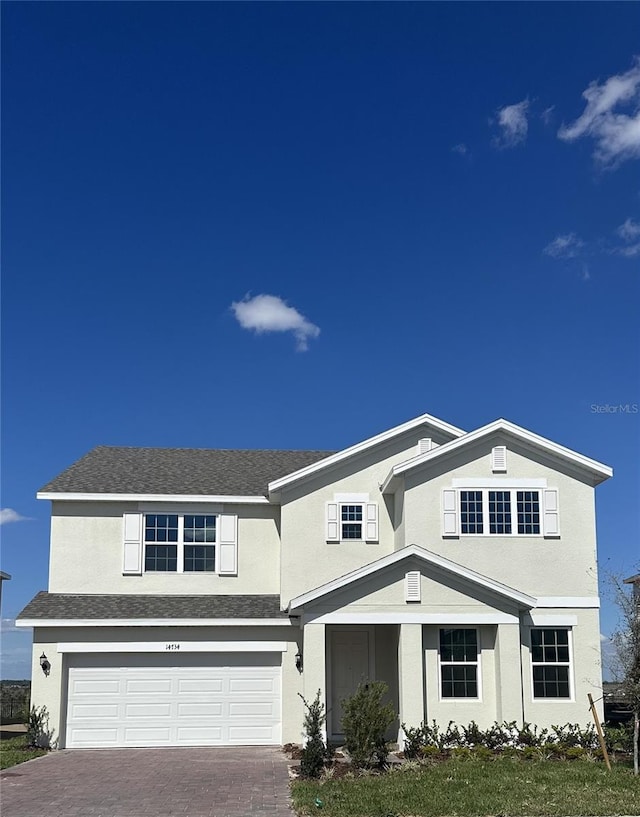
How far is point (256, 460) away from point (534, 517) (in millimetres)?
8940

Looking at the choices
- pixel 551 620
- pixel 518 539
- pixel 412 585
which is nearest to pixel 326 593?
pixel 412 585

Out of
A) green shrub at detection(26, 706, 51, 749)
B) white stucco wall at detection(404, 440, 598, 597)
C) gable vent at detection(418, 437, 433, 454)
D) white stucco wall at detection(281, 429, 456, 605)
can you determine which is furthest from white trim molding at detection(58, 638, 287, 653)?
gable vent at detection(418, 437, 433, 454)

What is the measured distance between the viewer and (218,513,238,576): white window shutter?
23.6 m

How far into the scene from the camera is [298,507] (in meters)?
23.5

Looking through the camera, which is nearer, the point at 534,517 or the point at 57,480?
the point at 534,517

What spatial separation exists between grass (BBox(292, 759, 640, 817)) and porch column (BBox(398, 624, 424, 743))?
2.18 meters

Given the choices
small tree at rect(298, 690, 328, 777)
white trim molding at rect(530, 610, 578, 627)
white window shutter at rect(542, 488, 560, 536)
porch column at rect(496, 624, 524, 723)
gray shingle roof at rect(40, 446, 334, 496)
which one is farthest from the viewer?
gray shingle roof at rect(40, 446, 334, 496)

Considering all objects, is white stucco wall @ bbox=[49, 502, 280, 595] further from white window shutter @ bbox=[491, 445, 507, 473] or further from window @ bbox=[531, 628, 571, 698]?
window @ bbox=[531, 628, 571, 698]

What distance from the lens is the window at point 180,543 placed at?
23.5m

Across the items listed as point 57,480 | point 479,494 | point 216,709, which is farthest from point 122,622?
point 479,494

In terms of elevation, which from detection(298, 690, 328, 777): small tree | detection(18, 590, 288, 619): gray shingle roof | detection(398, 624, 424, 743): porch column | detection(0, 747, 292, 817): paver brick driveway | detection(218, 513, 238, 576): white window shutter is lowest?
detection(0, 747, 292, 817): paver brick driveway

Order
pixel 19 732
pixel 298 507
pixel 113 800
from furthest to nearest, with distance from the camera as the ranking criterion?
pixel 19 732 → pixel 298 507 → pixel 113 800

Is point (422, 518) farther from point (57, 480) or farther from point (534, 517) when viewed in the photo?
point (57, 480)

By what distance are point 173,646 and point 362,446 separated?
22.8ft
